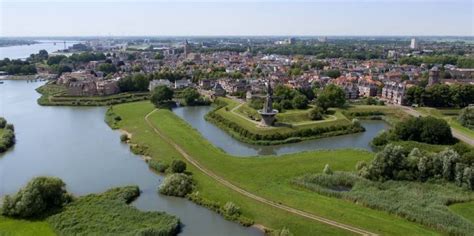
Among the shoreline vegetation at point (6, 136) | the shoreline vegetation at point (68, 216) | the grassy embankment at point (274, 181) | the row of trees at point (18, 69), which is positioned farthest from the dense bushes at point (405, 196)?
the row of trees at point (18, 69)

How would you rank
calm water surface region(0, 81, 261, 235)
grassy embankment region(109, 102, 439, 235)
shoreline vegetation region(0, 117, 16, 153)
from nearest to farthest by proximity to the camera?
grassy embankment region(109, 102, 439, 235), calm water surface region(0, 81, 261, 235), shoreline vegetation region(0, 117, 16, 153)

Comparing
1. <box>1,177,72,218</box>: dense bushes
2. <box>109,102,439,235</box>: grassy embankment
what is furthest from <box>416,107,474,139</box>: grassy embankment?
<box>1,177,72,218</box>: dense bushes

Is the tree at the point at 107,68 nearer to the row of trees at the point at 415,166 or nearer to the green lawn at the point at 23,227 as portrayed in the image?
the green lawn at the point at 23,227

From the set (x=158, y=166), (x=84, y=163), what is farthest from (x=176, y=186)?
(x=84, y=163)

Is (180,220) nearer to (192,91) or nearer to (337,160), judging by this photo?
(337,160)

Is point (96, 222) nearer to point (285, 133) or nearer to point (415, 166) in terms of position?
point (415, 166)

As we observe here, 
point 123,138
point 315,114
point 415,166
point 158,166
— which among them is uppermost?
point 315,114

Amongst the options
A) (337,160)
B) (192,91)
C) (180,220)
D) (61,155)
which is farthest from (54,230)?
(192,91)

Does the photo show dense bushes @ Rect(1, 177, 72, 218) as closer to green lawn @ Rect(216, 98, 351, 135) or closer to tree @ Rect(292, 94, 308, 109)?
green lawn @ Rect(216, 98, 351, 135)
